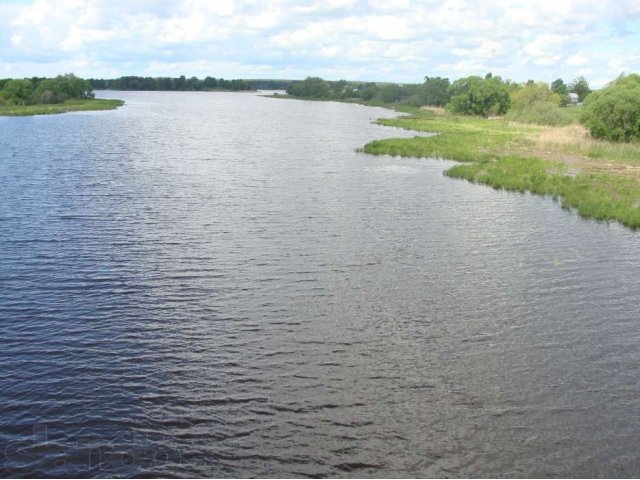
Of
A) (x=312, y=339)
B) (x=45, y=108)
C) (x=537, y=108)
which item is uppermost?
(x=537, y=108)

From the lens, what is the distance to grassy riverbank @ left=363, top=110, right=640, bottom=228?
43759mm

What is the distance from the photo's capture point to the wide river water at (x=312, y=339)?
48.3ft

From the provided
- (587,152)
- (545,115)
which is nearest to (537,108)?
(545,115)

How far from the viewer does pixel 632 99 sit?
246 feet

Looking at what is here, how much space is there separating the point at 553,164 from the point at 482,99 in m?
90.7

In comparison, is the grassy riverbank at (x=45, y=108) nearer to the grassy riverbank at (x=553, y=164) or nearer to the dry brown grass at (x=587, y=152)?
the grassy riverbank at (x=553, y=164)

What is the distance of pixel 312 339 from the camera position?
815 inches

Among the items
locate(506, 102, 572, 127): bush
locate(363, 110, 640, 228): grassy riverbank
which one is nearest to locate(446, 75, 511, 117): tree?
locate(506, 102, 572, 127): bush

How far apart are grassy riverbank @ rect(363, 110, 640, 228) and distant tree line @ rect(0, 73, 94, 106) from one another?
12654 cm

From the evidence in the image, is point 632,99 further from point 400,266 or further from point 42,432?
point 42,432

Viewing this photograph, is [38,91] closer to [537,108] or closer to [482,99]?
[482,99]

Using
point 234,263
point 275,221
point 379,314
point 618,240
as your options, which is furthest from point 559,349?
point 275,221

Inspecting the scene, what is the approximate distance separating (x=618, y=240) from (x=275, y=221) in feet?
67.9

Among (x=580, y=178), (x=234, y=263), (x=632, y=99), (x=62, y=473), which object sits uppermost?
(x=632, y=99)
